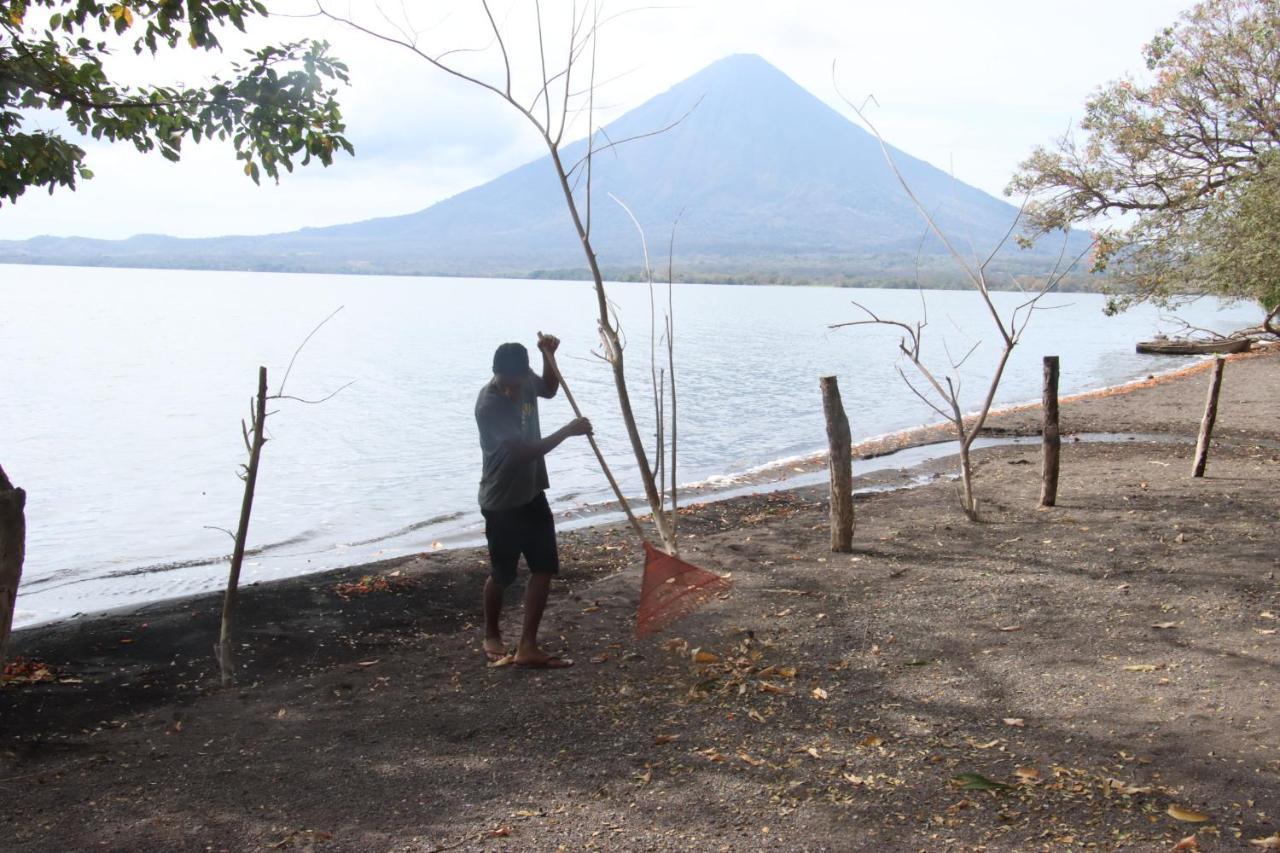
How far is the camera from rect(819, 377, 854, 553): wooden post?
880 centimetres

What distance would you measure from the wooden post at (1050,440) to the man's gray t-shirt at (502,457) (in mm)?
6249

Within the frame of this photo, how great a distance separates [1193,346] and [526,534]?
135 feet

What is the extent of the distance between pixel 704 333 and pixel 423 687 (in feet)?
198

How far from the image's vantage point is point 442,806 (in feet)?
14.4

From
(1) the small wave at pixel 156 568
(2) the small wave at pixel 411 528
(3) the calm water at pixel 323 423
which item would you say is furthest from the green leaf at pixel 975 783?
(2) the small wave at pixel 411 528

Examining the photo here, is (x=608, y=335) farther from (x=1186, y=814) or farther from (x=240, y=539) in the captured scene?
(x=1186, y=814)

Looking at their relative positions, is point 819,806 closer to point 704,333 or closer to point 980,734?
point 980,734

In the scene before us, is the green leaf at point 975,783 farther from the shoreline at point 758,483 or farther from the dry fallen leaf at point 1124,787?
the shoreline at point 758,483

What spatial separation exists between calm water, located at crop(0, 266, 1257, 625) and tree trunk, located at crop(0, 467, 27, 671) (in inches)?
235

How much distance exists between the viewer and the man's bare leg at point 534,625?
6.01 meters

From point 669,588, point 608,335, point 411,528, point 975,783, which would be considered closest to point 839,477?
point 669,588

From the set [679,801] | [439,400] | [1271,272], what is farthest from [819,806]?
[439,400]

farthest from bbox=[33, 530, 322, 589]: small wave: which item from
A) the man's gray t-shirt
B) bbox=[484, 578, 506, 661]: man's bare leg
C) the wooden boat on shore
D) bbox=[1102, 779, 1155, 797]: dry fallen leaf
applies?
the wooden boat on shore

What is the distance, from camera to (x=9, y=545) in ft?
15.9
